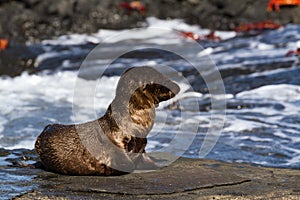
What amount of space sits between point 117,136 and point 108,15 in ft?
33.4

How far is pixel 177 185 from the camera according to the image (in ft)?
15.4

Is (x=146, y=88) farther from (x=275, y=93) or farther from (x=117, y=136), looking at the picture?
(x=275, y=93)

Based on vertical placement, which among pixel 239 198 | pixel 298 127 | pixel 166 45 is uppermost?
pixel 166 45

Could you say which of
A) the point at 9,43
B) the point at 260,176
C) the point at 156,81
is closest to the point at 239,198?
the point at 260,176

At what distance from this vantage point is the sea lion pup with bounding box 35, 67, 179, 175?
496 cm

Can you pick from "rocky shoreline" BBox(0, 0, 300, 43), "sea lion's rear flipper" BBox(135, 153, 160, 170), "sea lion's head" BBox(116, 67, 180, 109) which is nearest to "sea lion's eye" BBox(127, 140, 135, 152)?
"sea lion's rear flipper" BBox(135, 153, 160, 170)

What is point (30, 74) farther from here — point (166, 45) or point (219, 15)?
point (219, 15)

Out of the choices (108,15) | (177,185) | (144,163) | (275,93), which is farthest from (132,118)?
(108,15)

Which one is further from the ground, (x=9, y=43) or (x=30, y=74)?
(x=9, y=43)

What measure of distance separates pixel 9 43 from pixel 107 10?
8.12 ft

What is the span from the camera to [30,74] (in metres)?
11.8

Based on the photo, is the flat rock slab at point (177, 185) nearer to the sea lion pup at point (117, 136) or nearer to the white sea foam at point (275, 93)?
the sea lion pup at point (117, 136)

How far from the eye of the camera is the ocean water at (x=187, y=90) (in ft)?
24.6

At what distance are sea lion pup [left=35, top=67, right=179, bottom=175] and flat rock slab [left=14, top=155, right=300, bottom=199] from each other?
0.09 metres
